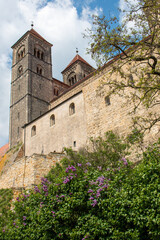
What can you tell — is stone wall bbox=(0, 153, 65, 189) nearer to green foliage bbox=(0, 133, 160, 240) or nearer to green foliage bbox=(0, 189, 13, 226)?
green foliage bbox=(0, 189, 13, 226)

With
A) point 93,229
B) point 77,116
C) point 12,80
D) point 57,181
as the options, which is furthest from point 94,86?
point 12,80

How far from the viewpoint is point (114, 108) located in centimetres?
1658

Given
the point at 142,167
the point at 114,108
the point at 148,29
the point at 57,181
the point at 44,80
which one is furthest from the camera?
the point at 44,80

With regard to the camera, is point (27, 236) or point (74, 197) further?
point (27, 236)

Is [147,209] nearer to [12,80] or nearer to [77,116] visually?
[77,116]

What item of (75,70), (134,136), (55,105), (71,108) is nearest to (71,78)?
(75,70)

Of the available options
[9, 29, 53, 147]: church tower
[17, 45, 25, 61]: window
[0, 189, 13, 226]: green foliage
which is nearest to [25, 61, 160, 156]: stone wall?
[9, 29, 53, 147]: church tower

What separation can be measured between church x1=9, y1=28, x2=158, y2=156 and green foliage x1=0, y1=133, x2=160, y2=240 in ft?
12.0

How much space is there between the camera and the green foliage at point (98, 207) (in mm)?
5828

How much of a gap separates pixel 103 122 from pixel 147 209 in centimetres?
1149

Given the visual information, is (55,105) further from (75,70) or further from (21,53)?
(75,70)

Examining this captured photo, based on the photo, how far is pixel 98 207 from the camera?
6.94m

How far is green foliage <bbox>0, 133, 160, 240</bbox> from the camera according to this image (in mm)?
5828

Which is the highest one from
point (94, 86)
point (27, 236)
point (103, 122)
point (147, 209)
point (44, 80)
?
point (44, 80)
